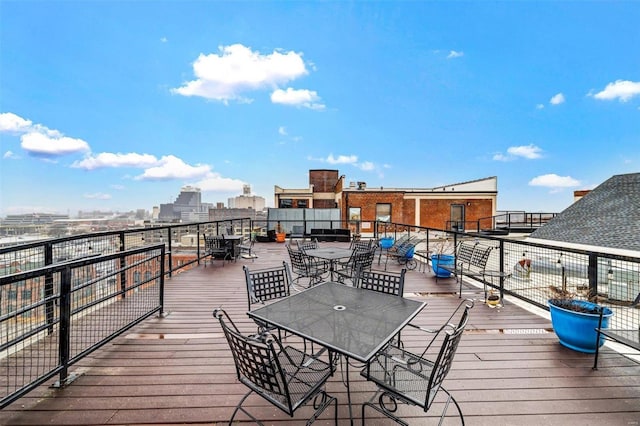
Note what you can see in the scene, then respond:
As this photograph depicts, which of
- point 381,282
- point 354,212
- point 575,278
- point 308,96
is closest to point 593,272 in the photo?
point 575,278

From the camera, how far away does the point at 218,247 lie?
6379mm

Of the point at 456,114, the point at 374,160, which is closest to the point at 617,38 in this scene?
the point at 456,114

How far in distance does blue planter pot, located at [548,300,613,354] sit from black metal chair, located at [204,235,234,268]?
5862 mm

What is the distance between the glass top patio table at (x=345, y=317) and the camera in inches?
55.6

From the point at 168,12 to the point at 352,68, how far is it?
860cm

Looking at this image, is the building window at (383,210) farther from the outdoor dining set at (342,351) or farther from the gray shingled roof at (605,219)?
the outdoor dining set at (342,351)

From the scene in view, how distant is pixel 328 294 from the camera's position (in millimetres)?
2219

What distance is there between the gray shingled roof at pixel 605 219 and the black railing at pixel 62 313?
1743cm

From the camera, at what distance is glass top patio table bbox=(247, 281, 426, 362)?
1413 millimetres

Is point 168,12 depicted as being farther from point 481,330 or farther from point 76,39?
point 481,330

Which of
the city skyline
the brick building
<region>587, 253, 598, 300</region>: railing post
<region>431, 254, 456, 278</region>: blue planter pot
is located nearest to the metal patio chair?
<region>587, 253, 598, 300</region>: railing post

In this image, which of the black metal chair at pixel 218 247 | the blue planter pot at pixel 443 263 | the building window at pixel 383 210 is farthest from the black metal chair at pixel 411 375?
the building window at pixel 383 210

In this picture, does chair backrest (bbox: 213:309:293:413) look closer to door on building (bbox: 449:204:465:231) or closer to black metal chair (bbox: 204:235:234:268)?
black metal chair (bbox: 204:235:234:268)

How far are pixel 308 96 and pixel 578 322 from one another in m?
19.1
